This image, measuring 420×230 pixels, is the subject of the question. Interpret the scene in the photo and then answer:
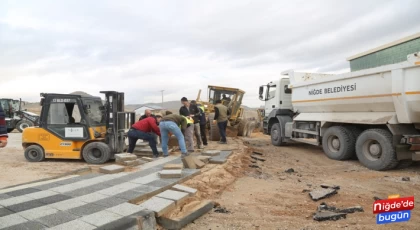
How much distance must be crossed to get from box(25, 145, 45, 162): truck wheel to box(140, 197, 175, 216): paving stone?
17.0ft

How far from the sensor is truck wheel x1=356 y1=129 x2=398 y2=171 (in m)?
6.41

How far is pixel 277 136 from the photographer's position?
1116 cm

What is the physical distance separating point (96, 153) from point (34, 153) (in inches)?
68.7

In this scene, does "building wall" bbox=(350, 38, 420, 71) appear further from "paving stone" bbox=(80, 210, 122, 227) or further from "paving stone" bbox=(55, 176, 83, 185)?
"paving stone" bbox=(55, 176, 83, 185)

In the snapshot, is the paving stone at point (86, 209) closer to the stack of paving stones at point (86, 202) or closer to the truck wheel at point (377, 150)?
the stack of paving stones at point (86, 202)

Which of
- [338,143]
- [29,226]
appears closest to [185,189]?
[29,226]

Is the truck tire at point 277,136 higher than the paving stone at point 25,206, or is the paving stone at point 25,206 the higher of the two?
the truck tire at point 277,136

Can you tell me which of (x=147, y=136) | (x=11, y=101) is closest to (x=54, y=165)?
(x=147, y=136)

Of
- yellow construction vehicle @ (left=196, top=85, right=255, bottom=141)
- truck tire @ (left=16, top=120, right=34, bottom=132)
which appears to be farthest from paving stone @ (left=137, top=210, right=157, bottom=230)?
truck tire @ (left=16, top=120, right=34, bottom=132)

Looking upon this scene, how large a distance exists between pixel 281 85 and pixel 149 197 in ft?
26.5

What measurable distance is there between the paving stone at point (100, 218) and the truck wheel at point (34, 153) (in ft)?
17.3

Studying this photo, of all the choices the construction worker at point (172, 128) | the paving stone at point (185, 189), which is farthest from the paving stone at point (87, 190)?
the construction worker at point (172, 128)

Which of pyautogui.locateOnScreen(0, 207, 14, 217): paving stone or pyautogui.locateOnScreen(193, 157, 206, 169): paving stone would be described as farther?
pyautogui.locateOnScreen(193, 157, 206, 169): paving stone

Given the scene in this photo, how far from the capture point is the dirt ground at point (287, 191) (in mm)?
3594
